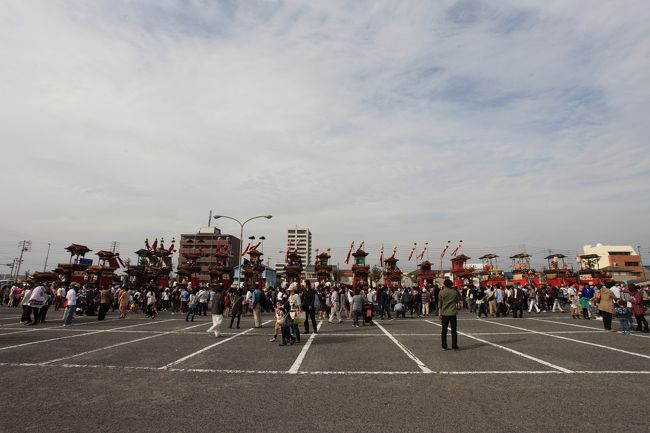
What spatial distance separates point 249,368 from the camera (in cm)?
755

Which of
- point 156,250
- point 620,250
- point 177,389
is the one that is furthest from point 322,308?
point 620,250

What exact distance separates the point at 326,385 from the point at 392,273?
1555 inches

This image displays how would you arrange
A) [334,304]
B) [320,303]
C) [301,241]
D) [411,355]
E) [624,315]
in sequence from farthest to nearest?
[301,241] → [320,303] → [334,304] → [624,315] → [411,355]

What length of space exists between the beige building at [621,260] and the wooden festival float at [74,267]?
9298 centimetres

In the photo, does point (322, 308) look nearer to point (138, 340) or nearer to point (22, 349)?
point (138, 340)

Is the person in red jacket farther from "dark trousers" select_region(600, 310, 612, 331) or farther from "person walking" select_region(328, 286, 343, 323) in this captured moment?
"person walking" select_region(328, 286, 343, 323)

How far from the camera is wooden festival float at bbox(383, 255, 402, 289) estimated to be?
44.3 meters

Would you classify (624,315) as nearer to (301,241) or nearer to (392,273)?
(392,273)

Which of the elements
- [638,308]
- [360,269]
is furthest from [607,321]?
[360,269]

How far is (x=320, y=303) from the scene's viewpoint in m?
19.8

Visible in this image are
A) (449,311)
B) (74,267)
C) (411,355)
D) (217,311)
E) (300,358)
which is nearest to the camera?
(300,358)

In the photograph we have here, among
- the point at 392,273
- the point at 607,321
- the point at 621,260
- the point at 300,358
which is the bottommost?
the point at 300,358

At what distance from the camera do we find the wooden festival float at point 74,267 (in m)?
35.9

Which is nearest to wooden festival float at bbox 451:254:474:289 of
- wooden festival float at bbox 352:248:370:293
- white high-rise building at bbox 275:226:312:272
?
wooden festival float at bbox 352:248:370:293
